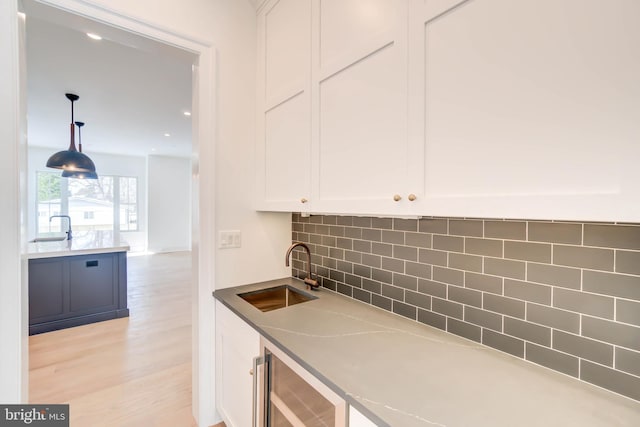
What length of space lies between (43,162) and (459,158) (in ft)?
30.7

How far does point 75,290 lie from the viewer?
126 inches

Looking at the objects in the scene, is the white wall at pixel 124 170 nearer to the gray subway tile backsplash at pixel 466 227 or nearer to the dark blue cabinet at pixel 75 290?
the dark blue cabinet at pixel 75 290

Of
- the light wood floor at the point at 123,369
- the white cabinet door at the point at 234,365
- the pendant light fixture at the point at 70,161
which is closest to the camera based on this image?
the white cabinet door at the point at 234,365

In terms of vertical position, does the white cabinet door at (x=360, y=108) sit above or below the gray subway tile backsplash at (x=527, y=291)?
above

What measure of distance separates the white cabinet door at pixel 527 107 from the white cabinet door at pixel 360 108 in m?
0.07

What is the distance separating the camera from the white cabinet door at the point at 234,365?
133 centimetres

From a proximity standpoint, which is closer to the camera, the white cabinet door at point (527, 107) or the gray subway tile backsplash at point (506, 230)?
the white cabinet door at point (527, 107)

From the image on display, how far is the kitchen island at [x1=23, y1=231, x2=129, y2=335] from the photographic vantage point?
2990 mm

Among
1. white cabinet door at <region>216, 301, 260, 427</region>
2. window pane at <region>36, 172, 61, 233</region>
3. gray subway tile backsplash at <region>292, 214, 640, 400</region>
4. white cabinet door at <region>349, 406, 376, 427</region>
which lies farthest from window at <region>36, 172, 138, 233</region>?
white cabinet door at <region>349, 406, 376, 427</region>

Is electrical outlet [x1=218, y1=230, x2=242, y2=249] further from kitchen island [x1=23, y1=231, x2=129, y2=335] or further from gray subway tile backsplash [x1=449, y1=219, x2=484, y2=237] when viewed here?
kitchen island [x1=23, y1=231, x2=129, y2=335]

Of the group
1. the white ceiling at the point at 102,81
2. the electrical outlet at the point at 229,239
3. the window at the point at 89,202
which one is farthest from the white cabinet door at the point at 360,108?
the window at the point at 89,202

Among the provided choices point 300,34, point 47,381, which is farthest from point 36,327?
point 300,34

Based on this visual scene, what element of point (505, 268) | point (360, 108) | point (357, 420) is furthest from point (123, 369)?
point (505, 268)

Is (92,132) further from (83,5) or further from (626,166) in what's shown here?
(626,166)
